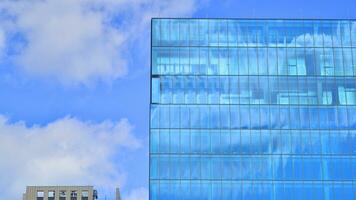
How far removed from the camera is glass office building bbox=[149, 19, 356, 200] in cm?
9306

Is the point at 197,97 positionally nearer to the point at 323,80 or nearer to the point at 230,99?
the point at 230,99

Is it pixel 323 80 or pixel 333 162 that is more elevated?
pixel 323 80

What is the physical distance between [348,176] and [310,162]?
4602 millimetres

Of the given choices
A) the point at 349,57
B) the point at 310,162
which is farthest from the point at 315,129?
the point at 349,57

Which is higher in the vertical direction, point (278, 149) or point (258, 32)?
point (258, 32)

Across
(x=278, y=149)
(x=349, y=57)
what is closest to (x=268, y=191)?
(x=278, y=149)

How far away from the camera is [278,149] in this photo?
94.4 meters

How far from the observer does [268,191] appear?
92625 mm

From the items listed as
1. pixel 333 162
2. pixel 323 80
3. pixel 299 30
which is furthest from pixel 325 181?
pixel 299 30

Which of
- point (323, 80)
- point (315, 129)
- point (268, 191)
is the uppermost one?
point (323, 80)

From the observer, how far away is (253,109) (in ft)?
313

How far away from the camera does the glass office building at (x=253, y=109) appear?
9306 cm

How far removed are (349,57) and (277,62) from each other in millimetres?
8698

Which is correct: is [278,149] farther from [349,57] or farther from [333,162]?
[349,57]
